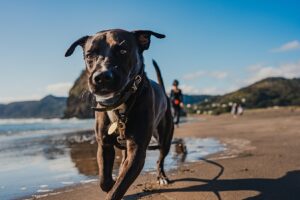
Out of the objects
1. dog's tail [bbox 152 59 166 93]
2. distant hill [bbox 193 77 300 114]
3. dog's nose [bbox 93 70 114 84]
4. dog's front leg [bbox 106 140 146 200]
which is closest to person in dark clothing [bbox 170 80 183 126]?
dog's tail [bbox 152 59 166 93]

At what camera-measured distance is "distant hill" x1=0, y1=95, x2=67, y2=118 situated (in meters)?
150

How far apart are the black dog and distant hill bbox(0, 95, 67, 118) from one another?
147m

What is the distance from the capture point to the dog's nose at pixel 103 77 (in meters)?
3.39

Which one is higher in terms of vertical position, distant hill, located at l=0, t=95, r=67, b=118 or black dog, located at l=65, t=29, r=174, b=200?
black dog, located at l=65, t=29, r=174, b=200

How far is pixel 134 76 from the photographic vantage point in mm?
4094

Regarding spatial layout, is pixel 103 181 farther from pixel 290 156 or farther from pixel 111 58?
pixel 290 156

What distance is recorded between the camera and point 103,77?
3387 millimetres

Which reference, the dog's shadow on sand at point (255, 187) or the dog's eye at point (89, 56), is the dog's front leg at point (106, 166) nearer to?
the dog's shadow on sand at point (255, 187)

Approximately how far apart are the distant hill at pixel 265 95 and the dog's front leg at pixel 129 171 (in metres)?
83.1

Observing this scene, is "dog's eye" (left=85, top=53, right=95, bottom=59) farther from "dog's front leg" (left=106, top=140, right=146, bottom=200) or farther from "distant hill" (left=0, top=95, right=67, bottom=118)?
"distant hill" (left=0, top=95, right=67, bottom=118)

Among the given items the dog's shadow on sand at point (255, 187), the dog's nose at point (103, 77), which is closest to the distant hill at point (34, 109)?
the dog's shadow on sand at point (255, 187)

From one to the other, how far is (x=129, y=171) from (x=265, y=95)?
12185cm

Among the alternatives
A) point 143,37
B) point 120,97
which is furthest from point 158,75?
point 120,97

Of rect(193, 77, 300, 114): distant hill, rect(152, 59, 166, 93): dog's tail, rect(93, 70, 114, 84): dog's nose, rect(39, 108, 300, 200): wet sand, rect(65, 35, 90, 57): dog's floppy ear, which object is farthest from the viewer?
rect(193, 77, 300, 114): distant hill
